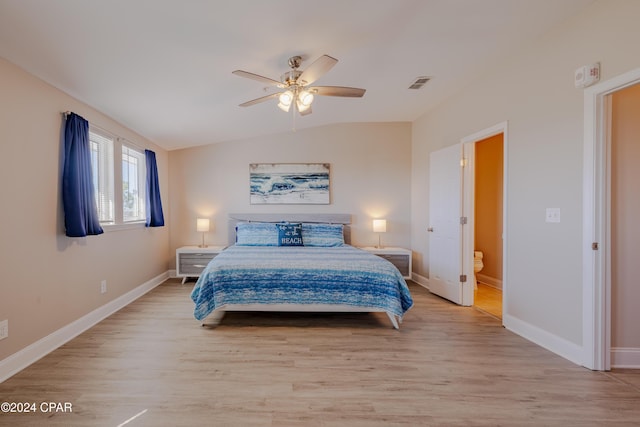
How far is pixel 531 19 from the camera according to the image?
91.0 inches

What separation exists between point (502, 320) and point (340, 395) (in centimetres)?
215

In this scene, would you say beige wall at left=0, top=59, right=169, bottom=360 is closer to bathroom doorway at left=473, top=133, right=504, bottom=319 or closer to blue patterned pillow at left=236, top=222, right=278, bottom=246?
blue patterned pillow at left=236, top=222, right=278, bottom=246

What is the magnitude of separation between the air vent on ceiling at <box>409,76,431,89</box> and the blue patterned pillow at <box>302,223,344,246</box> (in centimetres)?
235

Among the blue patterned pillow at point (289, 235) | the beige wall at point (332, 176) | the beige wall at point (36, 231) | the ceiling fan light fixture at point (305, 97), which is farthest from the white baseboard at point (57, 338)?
the ceiling fan light fixture at point (305, 97)

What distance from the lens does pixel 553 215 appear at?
2.45 metres

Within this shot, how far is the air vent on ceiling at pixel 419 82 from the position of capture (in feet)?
10.7

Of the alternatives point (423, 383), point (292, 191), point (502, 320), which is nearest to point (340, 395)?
point (423, 383)

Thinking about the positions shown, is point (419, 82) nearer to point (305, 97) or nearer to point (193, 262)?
point (305, 97)

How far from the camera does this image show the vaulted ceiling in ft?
5.95

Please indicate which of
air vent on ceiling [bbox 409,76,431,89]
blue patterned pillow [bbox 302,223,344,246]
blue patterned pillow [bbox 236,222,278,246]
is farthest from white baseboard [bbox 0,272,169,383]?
air vent on ceiling [bbox 409,76,431,89]

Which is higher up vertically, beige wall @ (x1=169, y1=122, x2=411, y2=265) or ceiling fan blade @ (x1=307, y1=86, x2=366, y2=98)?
ceiling fan blade @ (x1=307, y1=86, x2=366, y2=98)

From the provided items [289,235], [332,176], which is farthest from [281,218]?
[332,176]

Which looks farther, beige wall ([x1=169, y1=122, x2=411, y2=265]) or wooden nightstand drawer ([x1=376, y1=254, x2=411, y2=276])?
beige wall ([x1=169, y1=122, x2=411, y2=265])

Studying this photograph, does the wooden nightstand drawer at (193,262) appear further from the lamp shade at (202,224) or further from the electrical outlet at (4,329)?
the electrical outlet at (4,329)
